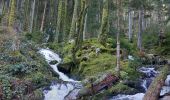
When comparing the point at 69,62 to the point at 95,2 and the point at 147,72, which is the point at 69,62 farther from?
the point at 95,2

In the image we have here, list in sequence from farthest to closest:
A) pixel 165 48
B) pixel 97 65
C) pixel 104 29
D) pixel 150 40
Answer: pixel 150 40
pixel 165 48
pixel 104 29
pixel 97 65

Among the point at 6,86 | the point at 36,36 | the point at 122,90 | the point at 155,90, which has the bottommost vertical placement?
the point at 122,90

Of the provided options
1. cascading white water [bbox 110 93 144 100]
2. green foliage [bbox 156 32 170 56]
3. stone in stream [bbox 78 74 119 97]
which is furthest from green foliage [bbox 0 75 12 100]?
green foliage [bbox 156 32 170 56]

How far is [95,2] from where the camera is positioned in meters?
34.3

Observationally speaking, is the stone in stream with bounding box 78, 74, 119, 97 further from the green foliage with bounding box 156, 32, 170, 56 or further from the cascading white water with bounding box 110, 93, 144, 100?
the green foliage with bounding box 156, 32, 170, 56

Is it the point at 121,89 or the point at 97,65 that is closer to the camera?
the point at 121,89

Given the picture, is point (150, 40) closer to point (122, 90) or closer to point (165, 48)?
point (165, 48)

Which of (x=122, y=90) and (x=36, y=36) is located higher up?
(x=36, y=36)

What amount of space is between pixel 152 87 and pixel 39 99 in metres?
4.72

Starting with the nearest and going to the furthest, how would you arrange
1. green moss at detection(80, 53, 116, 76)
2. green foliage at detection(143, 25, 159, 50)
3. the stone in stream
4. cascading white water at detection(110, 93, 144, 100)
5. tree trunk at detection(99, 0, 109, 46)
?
cascading white water at detection(110, 93, 144, 100) < the stone in stream < green moss at detection(80, 53, 116, 76) < tree trunk at detection(99, 0, 109, 46) < green foliage at detection(143, 25, 159, 50)

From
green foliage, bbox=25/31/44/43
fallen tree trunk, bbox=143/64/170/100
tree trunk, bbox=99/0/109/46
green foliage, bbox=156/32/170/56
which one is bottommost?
green foliage, bbox=156/32/170/56

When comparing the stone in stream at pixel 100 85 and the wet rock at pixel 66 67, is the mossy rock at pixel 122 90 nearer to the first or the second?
the stone in stream at pixel 100 85

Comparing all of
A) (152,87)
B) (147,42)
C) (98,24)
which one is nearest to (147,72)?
(152,87)

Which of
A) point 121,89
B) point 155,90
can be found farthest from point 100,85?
point 155,90
